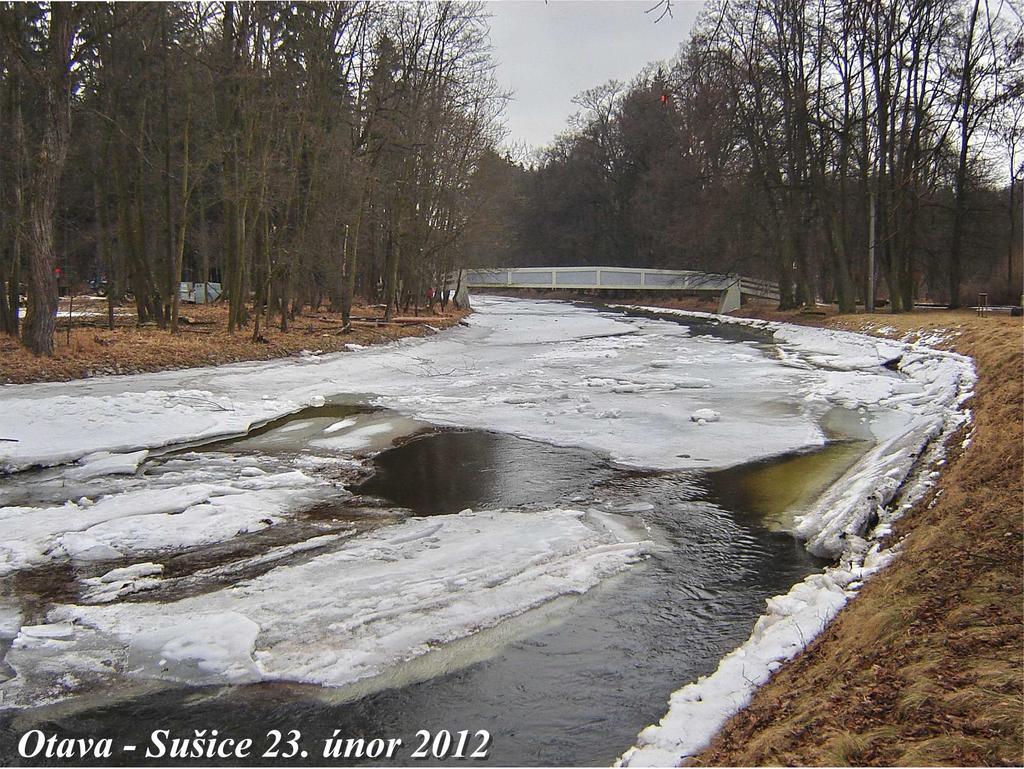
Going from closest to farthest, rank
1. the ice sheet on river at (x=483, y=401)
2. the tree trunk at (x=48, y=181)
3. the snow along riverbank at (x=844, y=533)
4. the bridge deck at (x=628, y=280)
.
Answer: the snow along riverbank at (x=844, y=533)
the ice sheet on river at (x=483, y=401)
the tree trunk at (x=48, y=181)
the bridge deck at (x=628, y=280)

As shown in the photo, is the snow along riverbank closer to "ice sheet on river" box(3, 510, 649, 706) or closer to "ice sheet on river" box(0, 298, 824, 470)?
"ice sheet on river" box(0, 298, 824, 470)

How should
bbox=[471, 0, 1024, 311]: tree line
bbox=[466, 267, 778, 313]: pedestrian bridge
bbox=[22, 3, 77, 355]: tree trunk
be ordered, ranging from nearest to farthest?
bbox=[22, 3, 77, 355]: tree trunk → bbox=[471, 0, 1024, 311]: tree line → bbox=[466, 267, 778, 313]: pedestrian bridge

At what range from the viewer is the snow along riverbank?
14.5 feet

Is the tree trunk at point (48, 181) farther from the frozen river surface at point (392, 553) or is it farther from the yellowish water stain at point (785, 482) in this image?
the yellowish water stain at point (785, 482)

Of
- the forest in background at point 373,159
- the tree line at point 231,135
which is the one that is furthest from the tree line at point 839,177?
the tree line at point 231,135

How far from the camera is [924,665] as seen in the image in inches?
164

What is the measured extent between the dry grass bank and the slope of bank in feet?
47.7

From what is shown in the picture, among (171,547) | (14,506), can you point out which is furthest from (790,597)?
(14,506)

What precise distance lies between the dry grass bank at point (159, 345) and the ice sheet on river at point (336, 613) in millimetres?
10682

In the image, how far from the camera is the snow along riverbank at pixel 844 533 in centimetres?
441

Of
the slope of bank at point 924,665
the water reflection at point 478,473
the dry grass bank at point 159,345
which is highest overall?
the dry grass bank at point 159,345

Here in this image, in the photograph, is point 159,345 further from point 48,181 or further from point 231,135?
point 231,135

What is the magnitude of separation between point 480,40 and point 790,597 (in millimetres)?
30694

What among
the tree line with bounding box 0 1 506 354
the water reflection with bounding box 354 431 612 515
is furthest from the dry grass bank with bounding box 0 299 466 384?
the water reflection with bounding box 354 431 612 515
